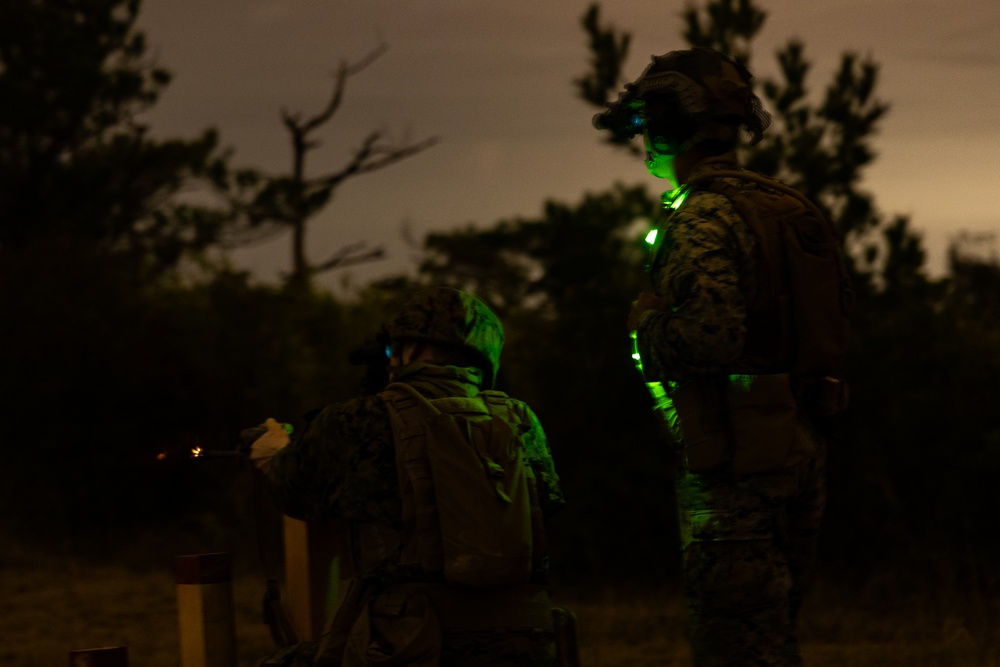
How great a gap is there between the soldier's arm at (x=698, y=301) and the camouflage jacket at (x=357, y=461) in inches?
19.7

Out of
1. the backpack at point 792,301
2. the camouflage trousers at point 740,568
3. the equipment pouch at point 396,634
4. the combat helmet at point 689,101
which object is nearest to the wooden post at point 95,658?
the equipment pouch at point 396,634

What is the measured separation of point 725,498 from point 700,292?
534 mm

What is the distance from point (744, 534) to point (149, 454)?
1.67 m

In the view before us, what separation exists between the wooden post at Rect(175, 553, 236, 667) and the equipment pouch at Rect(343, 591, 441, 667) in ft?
1.83

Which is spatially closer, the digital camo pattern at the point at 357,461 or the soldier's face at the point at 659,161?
the digital camo pattern at the point at 357,461

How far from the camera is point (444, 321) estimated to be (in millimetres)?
3760

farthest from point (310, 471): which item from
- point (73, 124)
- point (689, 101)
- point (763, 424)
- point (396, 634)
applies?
point (73, 124)

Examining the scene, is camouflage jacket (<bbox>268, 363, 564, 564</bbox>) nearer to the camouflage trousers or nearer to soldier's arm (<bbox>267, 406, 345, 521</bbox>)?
soldier's arm (<bbox>267, 406, 345, 521</bbox>)

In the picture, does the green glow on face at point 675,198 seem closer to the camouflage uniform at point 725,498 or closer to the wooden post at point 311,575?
the camouflage uniform at point 725,498

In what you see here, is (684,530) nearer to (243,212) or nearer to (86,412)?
(86,412)

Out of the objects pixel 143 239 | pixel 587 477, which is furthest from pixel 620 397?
pixel 143 239

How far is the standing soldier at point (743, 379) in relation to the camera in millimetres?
3432

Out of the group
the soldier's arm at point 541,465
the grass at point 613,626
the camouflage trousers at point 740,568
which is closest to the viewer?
the camouflage trousers at point 740,568

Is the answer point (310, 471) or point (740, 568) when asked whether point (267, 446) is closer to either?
point (310, 471)
